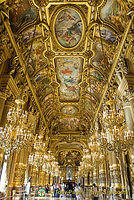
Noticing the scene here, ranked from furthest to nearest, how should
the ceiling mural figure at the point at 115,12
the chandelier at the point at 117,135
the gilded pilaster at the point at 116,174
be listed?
the gilded pilaster at the point at 116,174, the ceiling mural figure at the point at 115,12, the chandelier at the point at 117,135

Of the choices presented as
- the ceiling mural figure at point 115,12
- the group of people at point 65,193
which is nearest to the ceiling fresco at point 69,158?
the group of people at point 65,193

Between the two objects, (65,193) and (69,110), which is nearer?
(65,193)

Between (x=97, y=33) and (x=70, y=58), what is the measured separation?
315 cm

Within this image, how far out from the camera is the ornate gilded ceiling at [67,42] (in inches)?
348

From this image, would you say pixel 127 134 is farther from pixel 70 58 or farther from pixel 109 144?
pixel 70 58

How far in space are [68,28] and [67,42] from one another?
999mm

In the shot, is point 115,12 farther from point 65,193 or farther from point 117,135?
point 65,193

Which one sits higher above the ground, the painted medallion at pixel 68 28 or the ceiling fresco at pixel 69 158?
the painted medallion at pixel 68 28

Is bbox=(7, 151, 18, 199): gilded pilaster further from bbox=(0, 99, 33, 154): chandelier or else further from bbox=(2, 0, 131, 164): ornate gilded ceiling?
bbox=(2, 0, 131, 164): ornate gilded ceiling

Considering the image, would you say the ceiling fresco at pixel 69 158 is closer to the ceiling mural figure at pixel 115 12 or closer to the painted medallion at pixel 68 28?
the painted medallion at pixel 68 28

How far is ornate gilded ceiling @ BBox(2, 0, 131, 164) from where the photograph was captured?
29.0ft

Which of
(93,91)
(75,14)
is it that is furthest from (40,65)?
(93,91)

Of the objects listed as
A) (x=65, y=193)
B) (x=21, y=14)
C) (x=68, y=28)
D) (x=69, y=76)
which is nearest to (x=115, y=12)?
(x=68, y=28)

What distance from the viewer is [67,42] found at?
1120cm
